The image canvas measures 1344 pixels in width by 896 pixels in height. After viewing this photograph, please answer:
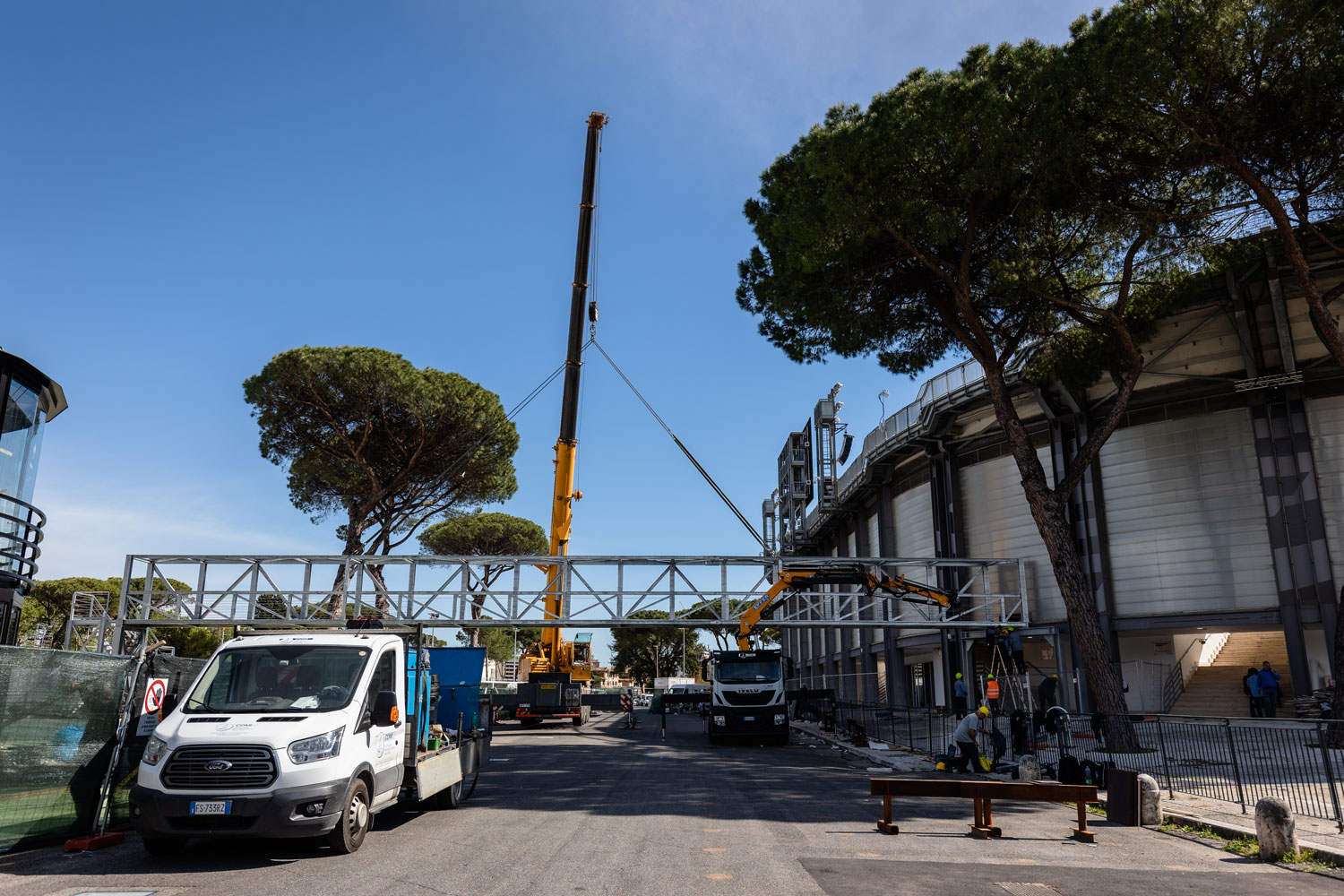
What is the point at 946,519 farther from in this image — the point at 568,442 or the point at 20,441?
the point at 20,441

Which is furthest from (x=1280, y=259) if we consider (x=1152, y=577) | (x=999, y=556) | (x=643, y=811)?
(x=643, y=811)

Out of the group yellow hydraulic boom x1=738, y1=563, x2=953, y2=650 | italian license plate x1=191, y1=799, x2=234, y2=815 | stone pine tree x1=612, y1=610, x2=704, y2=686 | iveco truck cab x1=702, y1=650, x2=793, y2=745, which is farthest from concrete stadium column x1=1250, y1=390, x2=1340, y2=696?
stone pine tree x1=612, y1=610, x2=704, y2=686

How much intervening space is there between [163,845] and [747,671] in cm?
1874

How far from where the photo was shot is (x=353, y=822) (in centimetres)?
808

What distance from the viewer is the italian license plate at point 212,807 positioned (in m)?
7.32

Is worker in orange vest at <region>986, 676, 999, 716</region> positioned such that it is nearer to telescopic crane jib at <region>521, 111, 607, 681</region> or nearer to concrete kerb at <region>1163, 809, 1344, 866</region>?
concrete kerb at <region>1163, 809, 1344, 866</region>

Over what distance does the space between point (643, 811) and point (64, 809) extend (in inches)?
243

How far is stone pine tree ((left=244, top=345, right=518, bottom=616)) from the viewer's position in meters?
29.3

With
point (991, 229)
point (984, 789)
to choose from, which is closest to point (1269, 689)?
point (991, 229)

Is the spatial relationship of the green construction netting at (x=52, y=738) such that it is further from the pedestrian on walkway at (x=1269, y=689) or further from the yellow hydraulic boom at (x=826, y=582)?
the pedestrian on walkway at (x=1269, y=689)

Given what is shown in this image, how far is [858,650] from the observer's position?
41594 millimetres

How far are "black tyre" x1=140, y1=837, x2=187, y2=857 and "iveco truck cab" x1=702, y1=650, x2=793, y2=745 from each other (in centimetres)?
1816

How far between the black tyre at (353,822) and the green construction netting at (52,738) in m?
2.73

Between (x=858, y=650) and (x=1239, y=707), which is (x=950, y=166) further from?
(x=858, y=650)
